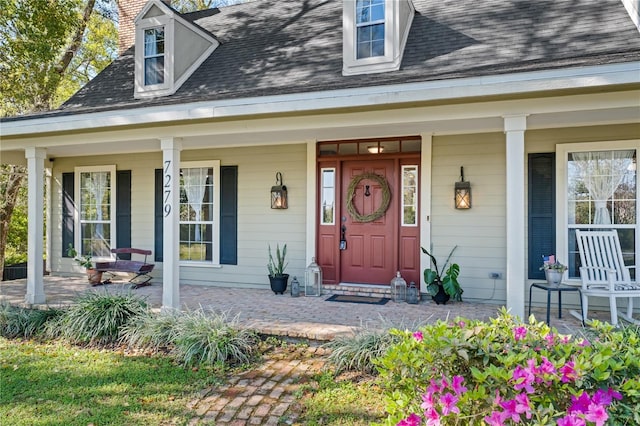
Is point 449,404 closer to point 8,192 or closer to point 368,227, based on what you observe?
point 368,227

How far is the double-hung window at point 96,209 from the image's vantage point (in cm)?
799

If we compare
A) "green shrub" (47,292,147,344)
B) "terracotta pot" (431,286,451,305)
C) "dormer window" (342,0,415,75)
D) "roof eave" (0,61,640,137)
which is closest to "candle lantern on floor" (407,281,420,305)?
"terracotta pot" (431,286,451,305)

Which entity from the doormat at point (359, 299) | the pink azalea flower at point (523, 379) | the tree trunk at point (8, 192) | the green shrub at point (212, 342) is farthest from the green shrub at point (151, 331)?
the tree trunk at point (8, 192)

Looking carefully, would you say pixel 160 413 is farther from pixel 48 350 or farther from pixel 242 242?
pixel 242 242

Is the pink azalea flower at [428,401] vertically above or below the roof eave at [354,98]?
below

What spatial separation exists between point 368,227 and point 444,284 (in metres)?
1.40

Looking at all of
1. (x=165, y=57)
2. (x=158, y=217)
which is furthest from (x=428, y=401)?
(x=158, y=217)

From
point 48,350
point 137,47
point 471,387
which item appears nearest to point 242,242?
point 48,350

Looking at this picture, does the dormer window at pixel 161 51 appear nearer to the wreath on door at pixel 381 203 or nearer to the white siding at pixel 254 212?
the white siding at pixel 254 212

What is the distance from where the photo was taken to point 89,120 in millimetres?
5230

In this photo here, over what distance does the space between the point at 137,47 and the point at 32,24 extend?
252 centimetres

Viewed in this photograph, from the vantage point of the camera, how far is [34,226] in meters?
5.88

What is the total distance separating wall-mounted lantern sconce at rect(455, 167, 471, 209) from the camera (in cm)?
579

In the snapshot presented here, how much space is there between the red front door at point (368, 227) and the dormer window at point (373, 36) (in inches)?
55.5
